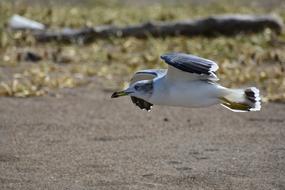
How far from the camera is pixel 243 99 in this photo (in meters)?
6.37

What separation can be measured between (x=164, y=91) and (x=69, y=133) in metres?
1.69

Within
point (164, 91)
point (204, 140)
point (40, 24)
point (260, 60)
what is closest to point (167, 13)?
point (40, 24)

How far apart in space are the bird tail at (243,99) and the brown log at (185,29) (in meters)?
6.20

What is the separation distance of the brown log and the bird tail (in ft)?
20.3

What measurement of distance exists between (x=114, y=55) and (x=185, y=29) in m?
1.61

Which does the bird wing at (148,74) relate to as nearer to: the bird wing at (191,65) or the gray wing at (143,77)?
the gray wing at (143,77)

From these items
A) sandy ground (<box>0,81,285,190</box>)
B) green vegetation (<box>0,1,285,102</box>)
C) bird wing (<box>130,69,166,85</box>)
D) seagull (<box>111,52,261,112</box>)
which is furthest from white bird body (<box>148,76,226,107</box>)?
green vegetation (<box>0,1,285,102</box>)

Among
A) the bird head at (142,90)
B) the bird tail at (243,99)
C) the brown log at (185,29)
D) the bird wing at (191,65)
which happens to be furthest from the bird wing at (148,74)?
the brown log at (185,29)

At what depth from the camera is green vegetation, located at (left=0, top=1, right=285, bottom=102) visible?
32.7ft

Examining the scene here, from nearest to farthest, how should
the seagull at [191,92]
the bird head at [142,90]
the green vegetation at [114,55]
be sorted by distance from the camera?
1. the seagull at [191,92]
2. the bird head at [142,90]
3. the green vegetation at [114,55]

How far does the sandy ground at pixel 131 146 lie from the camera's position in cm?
601

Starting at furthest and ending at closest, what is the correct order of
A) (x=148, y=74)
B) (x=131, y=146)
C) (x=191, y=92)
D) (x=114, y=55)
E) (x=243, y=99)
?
1. (x=114, y=55)
2. (x=131, y=146)
3. (x=148, y=74)
4. (x=243, y=99)
5. (x=191, y=92)

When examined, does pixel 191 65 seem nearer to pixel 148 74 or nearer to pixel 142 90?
pixel 142 90

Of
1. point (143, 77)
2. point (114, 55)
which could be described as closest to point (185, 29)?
point (114, 55)
